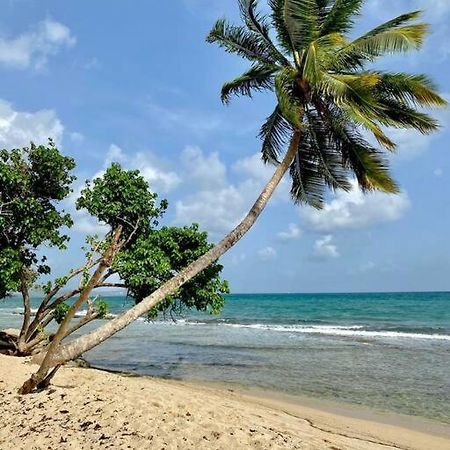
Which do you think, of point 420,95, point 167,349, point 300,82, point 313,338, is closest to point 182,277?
point 300,82

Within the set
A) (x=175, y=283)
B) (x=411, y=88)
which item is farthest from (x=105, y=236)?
(x=411, y=88)

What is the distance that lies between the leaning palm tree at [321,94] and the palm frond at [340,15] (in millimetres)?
23

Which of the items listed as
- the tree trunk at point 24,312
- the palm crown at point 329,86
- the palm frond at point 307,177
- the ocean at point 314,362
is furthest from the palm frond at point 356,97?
the tree trunk at point 24,312

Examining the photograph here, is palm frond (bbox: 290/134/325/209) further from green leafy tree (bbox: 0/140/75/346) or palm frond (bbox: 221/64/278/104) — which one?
green leafy tree (bbox: 0/140/75/346)

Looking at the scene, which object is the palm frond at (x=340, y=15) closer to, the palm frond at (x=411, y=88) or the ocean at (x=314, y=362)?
the palm frond at (x=411, y=88)

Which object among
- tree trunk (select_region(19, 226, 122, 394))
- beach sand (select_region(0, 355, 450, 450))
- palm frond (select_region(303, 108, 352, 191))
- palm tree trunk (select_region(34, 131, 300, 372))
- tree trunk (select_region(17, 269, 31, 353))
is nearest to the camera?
beach sand (select_region(0, 355, 450, 450))

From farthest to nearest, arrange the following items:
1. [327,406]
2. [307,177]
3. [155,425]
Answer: [307,177], [327,406], [155,425]

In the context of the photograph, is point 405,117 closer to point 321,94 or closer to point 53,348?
point 321,94

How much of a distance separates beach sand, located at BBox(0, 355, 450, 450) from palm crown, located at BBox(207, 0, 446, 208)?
5455mm

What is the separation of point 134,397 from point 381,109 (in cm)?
807

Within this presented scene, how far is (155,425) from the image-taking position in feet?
Result: 24.5

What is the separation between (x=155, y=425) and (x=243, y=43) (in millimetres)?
9351

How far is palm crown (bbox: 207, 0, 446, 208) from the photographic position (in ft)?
34.7

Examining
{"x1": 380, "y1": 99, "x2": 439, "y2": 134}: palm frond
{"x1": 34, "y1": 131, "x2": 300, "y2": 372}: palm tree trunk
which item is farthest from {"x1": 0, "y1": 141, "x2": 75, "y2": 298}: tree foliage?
{"x1": 380, "y1": 99, "x2": 439, "y2": 134}: palm frond
